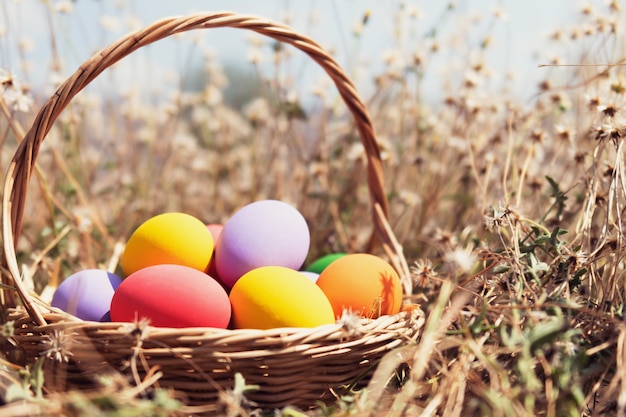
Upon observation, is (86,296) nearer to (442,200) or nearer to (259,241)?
(259,241)

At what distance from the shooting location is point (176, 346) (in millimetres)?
926

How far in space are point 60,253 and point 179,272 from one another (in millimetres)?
705

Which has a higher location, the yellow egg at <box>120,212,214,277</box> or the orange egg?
the yellow egg at <box>120,212,214,277</box>

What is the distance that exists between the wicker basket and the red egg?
9cm

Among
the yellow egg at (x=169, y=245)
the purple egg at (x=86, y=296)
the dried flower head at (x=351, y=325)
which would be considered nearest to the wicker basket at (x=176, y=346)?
the dried flower head at (x=351, y=325)

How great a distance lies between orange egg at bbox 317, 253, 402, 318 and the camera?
115 cm

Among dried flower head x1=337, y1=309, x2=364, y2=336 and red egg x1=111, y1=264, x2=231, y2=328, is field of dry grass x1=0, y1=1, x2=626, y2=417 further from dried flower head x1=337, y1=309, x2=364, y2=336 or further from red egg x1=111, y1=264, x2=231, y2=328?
red egg x1=111, y1=264, x2=231, y2=328


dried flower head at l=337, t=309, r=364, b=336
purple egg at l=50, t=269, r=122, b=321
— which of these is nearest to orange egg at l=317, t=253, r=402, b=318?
dried flower head at l=337, t=309, r=364, b=336

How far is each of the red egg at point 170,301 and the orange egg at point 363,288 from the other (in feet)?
0.73

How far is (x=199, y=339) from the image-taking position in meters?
0.90

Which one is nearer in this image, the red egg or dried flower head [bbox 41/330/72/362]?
dried flower head [bbox 41/330/72/362]

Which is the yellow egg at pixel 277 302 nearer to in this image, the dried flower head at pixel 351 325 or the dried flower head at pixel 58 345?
the dried flower head at pixel 351 325

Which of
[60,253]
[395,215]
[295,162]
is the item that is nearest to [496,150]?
[395,215]

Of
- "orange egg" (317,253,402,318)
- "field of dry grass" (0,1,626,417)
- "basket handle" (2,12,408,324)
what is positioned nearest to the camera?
"field of dry grass" (0,1,626,417)
